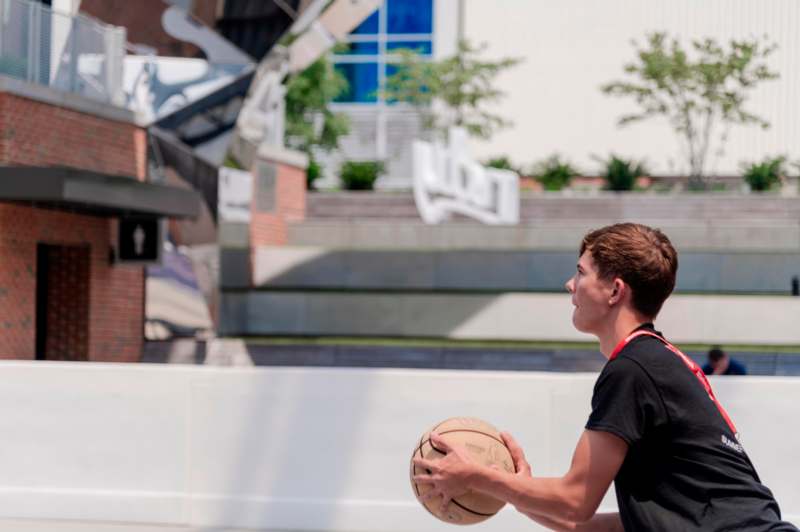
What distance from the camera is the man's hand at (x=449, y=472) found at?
317cm

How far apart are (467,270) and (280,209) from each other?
6355 mm

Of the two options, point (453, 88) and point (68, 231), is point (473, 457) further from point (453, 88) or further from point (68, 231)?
point (453, 88)

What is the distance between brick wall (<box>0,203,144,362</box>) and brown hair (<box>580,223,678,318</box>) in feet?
59.3

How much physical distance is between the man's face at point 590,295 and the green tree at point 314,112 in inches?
1646

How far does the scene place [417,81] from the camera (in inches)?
1793

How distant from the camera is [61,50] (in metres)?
21.0

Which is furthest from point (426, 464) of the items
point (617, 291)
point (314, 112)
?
point (314, 112)

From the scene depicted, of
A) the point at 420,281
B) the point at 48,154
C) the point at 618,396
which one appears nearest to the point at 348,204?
the point at 420,281

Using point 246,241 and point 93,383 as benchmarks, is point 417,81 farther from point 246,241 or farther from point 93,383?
point 93,383

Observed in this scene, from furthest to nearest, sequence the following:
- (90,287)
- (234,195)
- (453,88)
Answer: (453,88) < (234,195) < (90,287)

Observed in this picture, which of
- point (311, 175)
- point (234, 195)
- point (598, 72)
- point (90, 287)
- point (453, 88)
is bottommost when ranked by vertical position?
point (90, 287)

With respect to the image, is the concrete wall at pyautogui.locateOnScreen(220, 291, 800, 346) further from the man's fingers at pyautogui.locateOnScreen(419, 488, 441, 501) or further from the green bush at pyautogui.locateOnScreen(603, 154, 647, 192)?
the man's fingers at pyautogui.locateOnScreen(419, 488, 441, 501)

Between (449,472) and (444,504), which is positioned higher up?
(449,472)

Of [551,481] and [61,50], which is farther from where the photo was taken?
[61,50]
